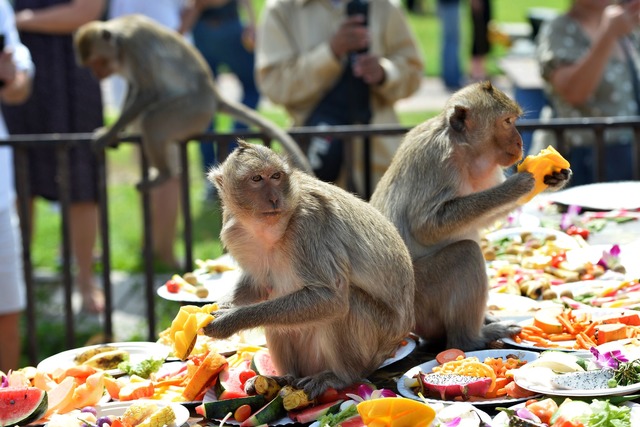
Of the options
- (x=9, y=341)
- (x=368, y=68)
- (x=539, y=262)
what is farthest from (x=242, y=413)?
(x=368, y=68)

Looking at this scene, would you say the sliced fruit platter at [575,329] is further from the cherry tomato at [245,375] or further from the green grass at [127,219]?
the green grass at [127,219]

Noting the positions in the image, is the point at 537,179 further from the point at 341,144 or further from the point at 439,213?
the point at 341,144

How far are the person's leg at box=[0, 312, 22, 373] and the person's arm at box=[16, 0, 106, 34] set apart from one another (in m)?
2.40

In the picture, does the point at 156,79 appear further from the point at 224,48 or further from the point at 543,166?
the point at 543,166

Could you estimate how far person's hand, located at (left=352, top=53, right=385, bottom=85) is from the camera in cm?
636

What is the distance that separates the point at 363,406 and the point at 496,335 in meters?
1.01

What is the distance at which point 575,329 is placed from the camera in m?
3.37

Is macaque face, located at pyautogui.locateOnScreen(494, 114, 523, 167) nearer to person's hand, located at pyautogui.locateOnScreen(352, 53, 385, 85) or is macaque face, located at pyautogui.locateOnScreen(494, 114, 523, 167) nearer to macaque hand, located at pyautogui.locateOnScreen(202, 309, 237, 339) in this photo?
macaque hand, located at pyautogui.locateOnScreen(202, 309, 237, 339)

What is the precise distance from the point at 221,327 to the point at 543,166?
4.54ft

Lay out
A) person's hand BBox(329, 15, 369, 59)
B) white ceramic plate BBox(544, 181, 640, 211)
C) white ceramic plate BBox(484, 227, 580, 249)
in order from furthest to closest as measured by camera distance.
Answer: person's hand BBox(329, 15, 369, 59) → white ceramic plate BBox(544, 181, 640, 211) → white ceramic plate BBox(484, 227, 580, 249)

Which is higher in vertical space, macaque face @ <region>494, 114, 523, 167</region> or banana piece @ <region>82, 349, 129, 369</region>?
macaque face @ <region>494, 114, 523, 167</region>

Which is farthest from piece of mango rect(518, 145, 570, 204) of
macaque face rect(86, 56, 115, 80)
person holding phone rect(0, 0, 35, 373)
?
macaque face rect(86, 56, 115, 80)

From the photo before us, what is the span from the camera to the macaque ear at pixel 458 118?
3684 mm

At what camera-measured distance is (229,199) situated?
9.94 feet
